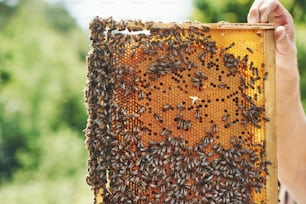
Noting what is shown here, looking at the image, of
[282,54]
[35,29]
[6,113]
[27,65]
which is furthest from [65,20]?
[282,54]

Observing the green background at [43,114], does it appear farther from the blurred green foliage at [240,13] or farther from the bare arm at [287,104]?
the bare arm at [287,104]

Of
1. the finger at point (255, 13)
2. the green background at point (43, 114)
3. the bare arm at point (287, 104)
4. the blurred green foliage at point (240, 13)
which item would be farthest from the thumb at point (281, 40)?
the green background at point (43, 114)

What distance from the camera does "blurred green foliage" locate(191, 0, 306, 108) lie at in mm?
10820

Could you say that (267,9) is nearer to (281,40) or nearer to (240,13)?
(281,40)

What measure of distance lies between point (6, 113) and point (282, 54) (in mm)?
14706

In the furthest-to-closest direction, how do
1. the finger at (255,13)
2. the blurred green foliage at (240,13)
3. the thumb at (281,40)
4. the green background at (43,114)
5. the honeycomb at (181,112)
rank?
the green background at (43,114) < the blurred green foliage at (240,13) < the finger at (255,13) < the thumb at (281,40) < the honeycomb at (181,112)

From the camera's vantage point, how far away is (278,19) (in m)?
3.59

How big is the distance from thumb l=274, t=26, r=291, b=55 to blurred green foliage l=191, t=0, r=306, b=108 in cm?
731

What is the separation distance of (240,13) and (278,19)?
7.62 metres

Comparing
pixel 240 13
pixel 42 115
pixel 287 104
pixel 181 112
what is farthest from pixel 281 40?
pixel 42 115

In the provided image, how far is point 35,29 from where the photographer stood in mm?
19234

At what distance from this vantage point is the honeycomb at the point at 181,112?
10.4 feet

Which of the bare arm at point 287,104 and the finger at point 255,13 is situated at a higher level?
the finger at point 255,13

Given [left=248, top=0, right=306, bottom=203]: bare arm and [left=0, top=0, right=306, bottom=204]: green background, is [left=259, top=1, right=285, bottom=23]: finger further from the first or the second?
[left=0, top=0, right=306, bottom=204]: green background
